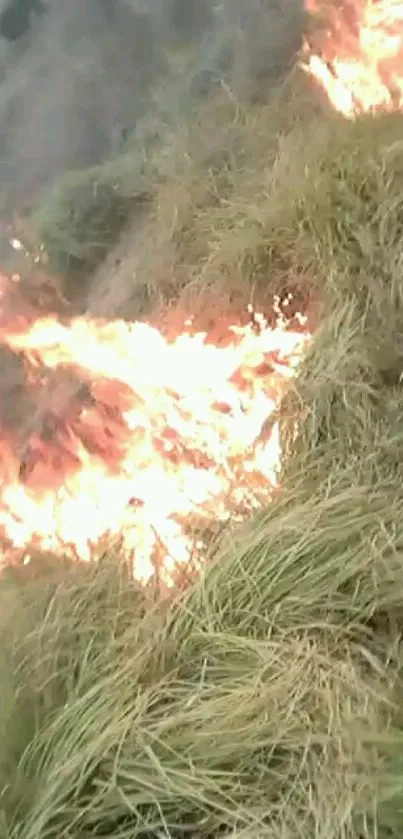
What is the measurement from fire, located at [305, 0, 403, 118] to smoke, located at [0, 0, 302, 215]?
5 cm

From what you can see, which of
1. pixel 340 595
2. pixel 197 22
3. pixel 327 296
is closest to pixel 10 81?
pixel 197 22

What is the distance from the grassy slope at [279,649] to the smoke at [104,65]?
0.36 m

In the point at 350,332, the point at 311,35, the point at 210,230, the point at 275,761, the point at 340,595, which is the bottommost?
the point at 275,761

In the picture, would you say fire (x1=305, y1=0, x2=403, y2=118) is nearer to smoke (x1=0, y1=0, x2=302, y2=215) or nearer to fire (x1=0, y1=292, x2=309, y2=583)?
smoke (x1=0, y1=0, x2=302, y2=215)

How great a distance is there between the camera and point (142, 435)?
1322 millimetres

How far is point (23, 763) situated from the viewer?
3.19ft

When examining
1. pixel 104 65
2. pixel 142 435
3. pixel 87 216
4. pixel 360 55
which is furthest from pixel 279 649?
pixel 104 65

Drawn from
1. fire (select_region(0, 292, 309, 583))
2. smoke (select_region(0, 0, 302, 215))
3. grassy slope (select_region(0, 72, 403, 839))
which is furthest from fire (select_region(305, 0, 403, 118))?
fire (select_region(0, 292, 309, 583))

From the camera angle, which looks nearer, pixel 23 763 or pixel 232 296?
pixel 23 763

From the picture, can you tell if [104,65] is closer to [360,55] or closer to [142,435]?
[360,55]

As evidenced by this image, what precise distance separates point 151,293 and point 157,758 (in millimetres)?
672

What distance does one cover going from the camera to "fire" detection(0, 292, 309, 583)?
4.00 feet

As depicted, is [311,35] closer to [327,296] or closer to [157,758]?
[327,296]

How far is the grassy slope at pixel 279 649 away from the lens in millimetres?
920
